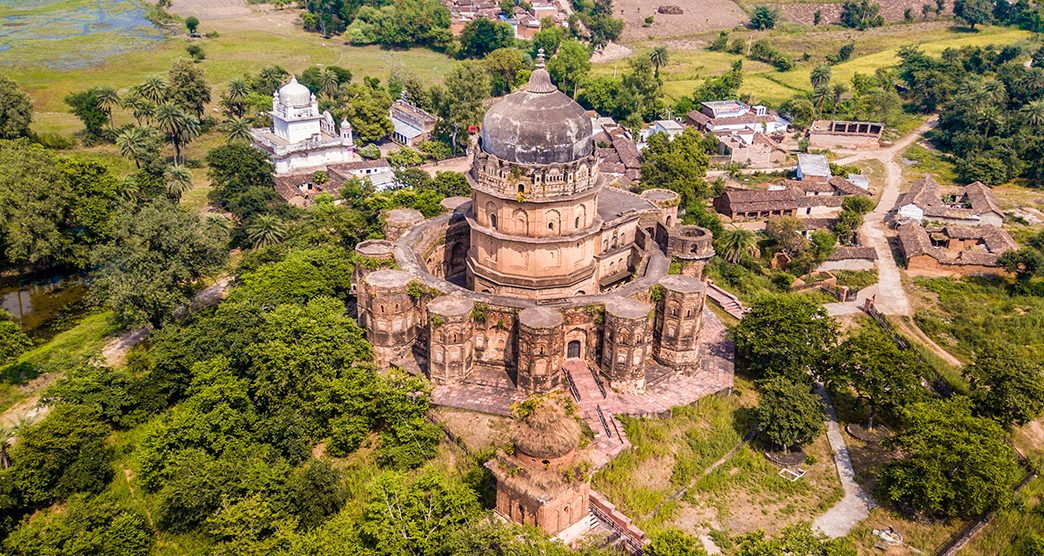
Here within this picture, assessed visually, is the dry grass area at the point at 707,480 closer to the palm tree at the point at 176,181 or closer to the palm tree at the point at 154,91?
the palm tree at the point at 176,181

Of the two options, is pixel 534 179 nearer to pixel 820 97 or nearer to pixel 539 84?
pixel 539 84

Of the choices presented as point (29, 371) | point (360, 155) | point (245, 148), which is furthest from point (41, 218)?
point (360, 155)

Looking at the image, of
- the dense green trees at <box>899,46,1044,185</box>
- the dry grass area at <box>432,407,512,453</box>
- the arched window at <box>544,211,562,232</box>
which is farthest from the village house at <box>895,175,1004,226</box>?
the dry grass area at <box>432,407,512,453</box>

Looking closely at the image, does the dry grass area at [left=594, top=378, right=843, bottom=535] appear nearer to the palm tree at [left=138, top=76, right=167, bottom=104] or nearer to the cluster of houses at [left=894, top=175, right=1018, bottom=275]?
the cluster of houses at [left=894, top=175, right=1018, bottom=275]

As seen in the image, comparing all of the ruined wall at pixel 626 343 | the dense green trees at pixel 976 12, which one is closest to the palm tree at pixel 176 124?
the ruined wall at pixel 626 343

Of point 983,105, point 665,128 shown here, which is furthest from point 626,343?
point 983,105
